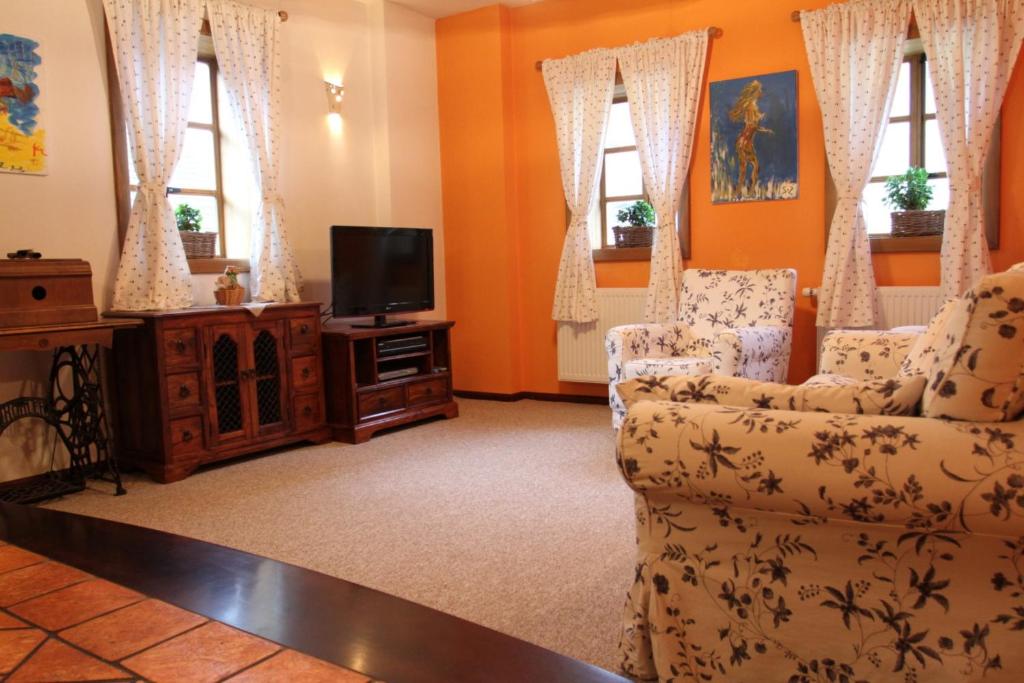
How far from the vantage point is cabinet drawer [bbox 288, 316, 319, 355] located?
461cm

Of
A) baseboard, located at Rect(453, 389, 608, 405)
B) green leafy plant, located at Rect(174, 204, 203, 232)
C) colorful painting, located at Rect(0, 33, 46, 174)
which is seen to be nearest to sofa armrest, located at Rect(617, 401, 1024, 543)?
colorful painting, located at Rect(0, 33, 46, 174)

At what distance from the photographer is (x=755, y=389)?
6.00 feet

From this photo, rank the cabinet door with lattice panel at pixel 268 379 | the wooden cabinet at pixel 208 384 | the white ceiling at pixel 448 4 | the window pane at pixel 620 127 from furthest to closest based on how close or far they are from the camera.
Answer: the white ceiling at pixel 448 4 → the window pane at pixel 620 127 → the cabinet door with lattice panel at pixel 268 379 → the wooden cabinet at pixel 208 384

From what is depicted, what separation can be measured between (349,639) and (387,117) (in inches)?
210

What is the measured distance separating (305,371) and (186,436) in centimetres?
83

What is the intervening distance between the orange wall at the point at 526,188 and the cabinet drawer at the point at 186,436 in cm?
251

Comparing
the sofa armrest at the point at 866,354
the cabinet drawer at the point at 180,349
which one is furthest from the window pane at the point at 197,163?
the sofa armrest at the point at 866,354

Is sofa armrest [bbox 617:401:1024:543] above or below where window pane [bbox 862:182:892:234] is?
below

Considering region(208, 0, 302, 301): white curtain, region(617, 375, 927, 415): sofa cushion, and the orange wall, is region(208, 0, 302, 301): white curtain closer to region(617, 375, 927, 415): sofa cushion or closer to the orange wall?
the orange wall

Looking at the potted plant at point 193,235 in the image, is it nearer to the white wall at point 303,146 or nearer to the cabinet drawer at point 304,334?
the white wall at point 303,146

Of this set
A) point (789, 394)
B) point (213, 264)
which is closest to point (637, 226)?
point (213, 264)

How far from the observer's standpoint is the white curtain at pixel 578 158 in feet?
18.2

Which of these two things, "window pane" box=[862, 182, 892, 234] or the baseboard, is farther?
the baseboard

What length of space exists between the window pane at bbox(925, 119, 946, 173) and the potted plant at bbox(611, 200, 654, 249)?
169 centimetres
